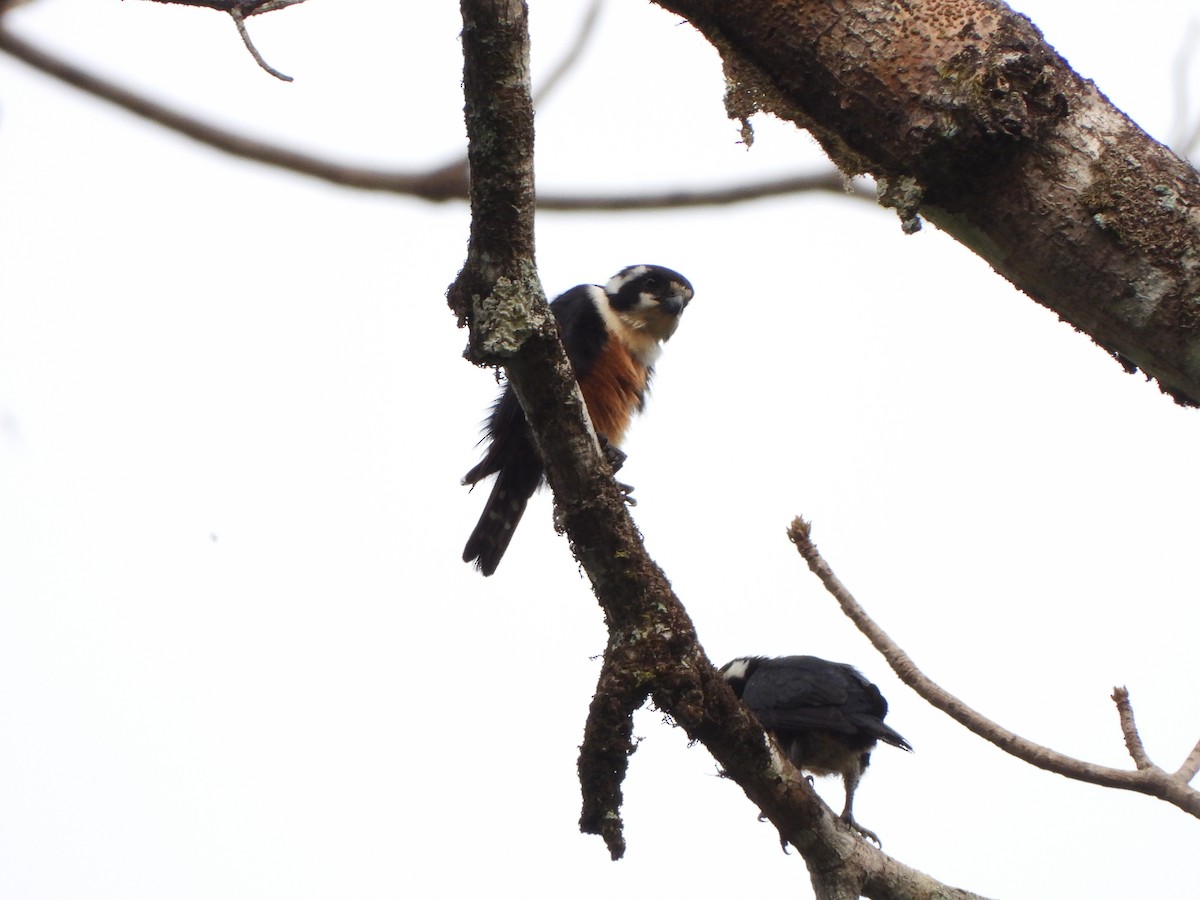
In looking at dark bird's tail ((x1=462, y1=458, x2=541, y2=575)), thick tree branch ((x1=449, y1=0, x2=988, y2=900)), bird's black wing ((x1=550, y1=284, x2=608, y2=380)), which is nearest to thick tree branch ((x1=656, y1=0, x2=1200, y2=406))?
thick tree branch ((x1=449, y1=0, x2=988, y2=900))

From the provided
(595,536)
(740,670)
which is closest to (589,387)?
(740,670)

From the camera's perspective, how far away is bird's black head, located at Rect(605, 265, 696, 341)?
5736mm

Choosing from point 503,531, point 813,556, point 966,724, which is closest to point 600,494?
point 813,556

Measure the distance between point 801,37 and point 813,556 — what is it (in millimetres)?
2308

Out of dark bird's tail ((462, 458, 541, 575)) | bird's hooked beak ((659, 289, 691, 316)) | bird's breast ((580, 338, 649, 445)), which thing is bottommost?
dark bird's tail ((462, 458, 541, 575))

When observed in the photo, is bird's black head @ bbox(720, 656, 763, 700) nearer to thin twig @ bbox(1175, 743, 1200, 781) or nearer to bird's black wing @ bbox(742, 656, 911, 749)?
bird's black wing @ bbox(742, 656, 911, 749)

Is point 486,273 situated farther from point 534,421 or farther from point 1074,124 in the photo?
point 1074,124

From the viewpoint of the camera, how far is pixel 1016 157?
72.2 inches

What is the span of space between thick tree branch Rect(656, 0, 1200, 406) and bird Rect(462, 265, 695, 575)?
9.70ft

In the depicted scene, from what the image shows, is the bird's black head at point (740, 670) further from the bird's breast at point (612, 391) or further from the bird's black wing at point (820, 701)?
the bird's breast at point (612, 391)

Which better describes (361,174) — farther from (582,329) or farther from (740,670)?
(740,670)

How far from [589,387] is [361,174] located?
2532mm

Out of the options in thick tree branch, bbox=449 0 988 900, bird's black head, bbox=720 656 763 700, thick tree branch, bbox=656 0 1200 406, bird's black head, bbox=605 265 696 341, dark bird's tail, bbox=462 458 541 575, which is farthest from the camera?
bird's black head, bbox=720 656 763 700

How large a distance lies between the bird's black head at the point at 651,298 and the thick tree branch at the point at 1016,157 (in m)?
3.73
